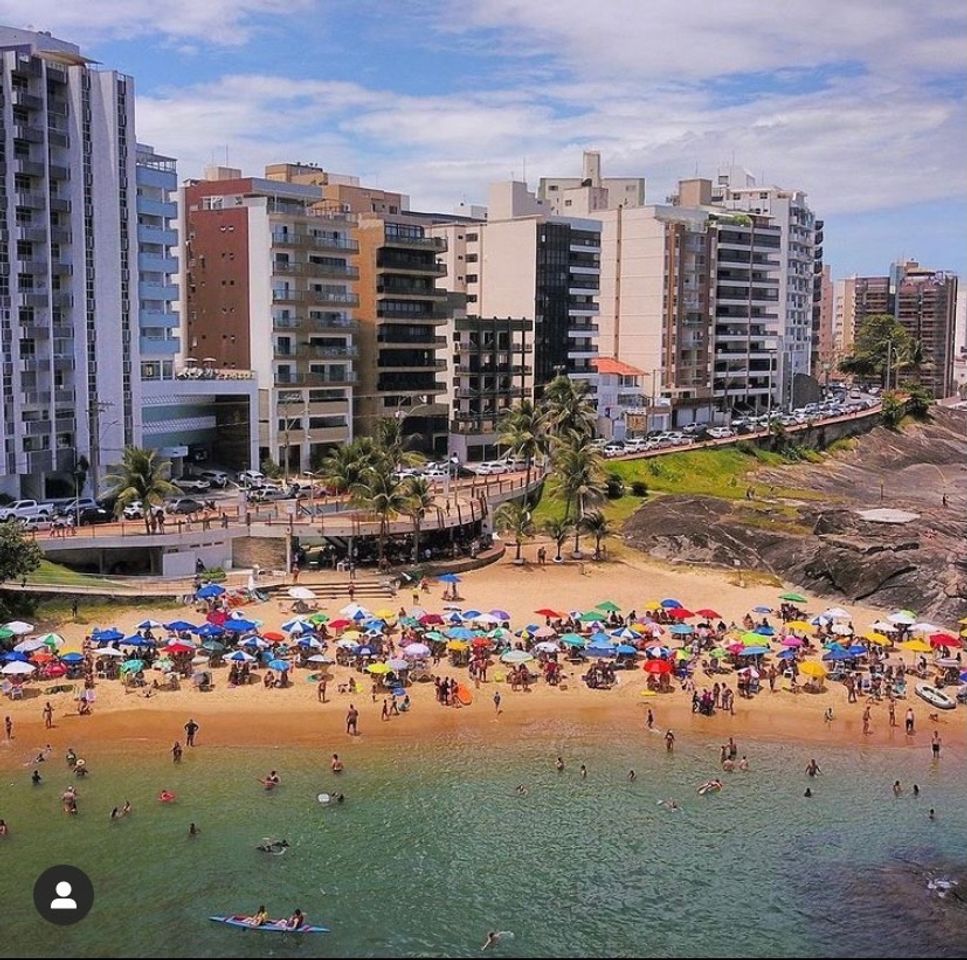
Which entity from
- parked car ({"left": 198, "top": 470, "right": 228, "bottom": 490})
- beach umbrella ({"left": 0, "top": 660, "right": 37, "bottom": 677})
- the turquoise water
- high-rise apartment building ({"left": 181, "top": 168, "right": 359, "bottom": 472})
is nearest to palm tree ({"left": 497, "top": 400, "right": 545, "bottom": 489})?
high-rise apartment building ({"left": 181, "top": 168, "right": 359, "bottom": 472})

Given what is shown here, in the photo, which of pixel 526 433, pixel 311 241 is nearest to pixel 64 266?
pixel 311 241

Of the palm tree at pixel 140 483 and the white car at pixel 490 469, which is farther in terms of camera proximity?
the white car at pixel 490 469

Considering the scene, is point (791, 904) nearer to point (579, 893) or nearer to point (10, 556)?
point (579, 893)

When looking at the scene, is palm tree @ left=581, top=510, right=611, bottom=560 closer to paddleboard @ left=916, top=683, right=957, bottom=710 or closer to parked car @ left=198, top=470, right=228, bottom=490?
parked car @ left=198, top=470, right=228, bottom=490

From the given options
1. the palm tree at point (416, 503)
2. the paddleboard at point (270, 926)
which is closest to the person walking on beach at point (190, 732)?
the paddleboard at point (270, 926)

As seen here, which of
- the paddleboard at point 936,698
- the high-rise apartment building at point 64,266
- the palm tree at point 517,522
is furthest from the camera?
the palm tree at point 517,522

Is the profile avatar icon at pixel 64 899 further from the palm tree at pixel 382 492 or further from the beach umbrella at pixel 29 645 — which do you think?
the palm tree at pixel 382 492
